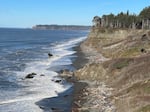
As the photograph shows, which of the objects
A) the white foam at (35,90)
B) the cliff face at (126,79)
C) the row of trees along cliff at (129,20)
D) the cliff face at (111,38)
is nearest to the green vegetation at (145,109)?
the cliff face at (126,79)

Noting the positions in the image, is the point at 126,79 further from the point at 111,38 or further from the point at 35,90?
the point at 111,38

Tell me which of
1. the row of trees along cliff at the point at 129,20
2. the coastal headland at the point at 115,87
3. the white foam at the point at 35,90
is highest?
the row of trees along cliff at the point at 129,20

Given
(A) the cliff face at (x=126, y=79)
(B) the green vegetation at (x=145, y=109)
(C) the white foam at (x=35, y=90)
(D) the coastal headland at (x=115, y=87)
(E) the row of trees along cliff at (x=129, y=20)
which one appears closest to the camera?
(B) the green vegetation at (x=145, y=109)

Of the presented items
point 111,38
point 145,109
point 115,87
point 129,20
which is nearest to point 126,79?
point 115,87

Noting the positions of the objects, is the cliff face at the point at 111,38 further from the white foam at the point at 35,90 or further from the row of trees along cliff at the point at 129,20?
the white foam at the point at 35,90

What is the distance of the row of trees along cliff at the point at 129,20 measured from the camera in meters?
151

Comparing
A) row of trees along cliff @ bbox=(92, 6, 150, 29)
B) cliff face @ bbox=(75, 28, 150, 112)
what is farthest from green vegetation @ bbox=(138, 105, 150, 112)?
row of trees along cliff @ bbox=(92, 6, 150, 29)

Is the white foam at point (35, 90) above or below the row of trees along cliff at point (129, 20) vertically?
below

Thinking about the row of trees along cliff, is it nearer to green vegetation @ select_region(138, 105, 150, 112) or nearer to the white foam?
the white foam

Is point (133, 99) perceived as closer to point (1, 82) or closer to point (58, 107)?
point (58, 107)

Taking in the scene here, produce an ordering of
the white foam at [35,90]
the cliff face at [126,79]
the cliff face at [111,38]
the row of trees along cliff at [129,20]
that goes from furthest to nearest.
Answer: the row of trees along cliff at [129,20] → the cliff face at [111,38] → the white foam at [35,90] → the cliff face at [126,79]

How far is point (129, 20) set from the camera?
166m

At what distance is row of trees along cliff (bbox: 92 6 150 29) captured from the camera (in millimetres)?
151375

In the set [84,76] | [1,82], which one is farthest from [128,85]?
[1,82]
